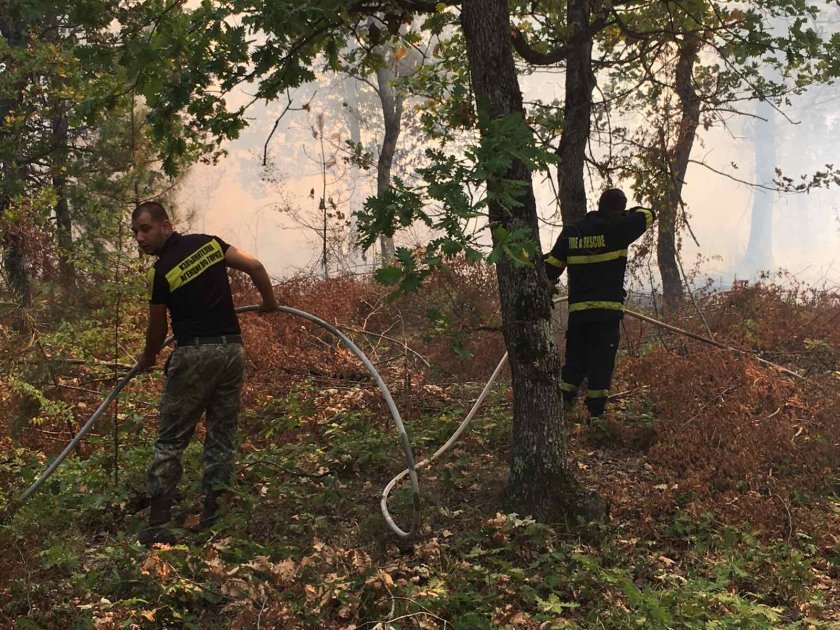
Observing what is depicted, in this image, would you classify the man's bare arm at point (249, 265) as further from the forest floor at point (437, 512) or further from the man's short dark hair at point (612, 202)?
the man's short dark hair at point (612, 202)

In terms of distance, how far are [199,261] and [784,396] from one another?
5.51 meters

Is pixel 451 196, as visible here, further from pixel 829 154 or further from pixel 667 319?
pixel 829 154

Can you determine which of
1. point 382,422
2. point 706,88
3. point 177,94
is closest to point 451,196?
point 177,94

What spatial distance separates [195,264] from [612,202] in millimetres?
3724

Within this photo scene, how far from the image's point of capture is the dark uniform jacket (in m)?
5.75

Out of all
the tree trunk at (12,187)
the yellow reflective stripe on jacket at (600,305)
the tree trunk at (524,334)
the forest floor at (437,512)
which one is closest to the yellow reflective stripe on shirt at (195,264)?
the forest floor at (437,512)

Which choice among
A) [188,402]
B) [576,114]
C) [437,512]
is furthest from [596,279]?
[188,402]

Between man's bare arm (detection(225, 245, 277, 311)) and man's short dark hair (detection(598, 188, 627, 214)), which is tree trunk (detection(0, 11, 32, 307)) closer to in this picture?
man's bare arm (detection(225, 245, 277, 311))

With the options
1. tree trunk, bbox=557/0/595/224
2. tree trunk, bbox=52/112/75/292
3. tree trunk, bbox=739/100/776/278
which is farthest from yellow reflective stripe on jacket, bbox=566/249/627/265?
tree trunk, bbox=739/100/776/278

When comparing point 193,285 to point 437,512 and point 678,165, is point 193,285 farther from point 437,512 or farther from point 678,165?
point 678,165

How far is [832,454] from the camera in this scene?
17.3 feet

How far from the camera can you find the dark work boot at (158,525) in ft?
13.1

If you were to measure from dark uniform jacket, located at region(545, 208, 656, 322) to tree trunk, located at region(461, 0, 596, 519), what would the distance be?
1.55 metres

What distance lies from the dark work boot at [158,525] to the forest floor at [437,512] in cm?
11
